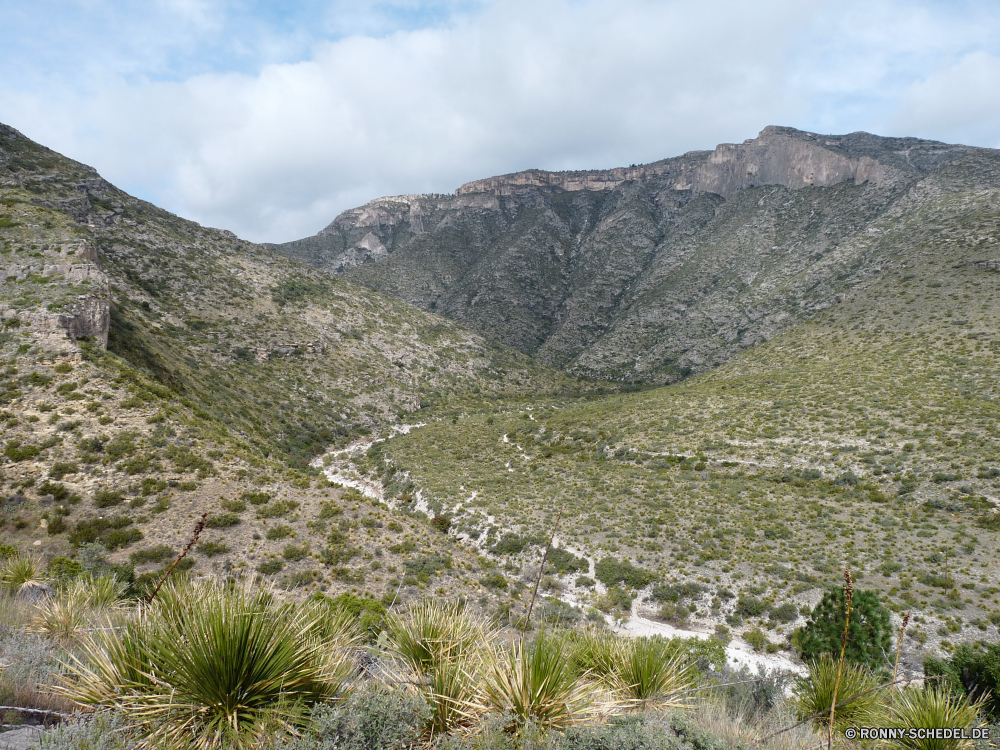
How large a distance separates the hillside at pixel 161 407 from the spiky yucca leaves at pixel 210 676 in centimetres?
734

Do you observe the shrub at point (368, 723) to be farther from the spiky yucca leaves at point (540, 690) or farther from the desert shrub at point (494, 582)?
the desert shrub at point (494, 582)

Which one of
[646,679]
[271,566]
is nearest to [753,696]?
[646,679]

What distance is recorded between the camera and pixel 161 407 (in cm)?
1731

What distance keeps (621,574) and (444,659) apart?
15.9 meters

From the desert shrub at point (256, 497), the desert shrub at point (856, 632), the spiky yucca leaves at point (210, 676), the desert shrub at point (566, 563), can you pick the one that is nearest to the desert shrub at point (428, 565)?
the desert shrub at point (256, 497)

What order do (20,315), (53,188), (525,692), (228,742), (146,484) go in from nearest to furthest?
(228,742) → (525,692) → (146,484) → (20,315) → (53,188)

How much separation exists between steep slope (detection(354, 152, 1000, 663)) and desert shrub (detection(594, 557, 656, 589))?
146mm

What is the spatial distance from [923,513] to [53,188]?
66.0 m

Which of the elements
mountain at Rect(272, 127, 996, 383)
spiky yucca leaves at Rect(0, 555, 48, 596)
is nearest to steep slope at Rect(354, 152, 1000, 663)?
mountain at Rect(272, 127, 996, 383)

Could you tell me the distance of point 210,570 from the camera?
11.6 metres

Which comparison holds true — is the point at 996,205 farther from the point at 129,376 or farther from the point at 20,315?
the point at 20,315

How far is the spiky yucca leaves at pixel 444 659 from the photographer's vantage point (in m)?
3.04

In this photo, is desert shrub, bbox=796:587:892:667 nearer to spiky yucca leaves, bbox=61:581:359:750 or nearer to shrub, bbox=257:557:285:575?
spiky yucca leaves, bbox=61:581:359:750

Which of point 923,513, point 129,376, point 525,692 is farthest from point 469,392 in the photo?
point 525,692
